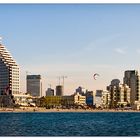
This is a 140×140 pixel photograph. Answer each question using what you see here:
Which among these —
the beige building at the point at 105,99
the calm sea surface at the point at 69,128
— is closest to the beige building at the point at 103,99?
the beige building at the point at 105,99

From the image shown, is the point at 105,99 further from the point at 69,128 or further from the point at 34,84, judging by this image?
the point at 69,128

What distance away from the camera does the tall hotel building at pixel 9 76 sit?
136m

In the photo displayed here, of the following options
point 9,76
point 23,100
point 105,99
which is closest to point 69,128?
point 23,100

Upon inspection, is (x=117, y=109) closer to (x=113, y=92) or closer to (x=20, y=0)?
(x=113, y=92)

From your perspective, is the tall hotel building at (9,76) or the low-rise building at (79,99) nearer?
the tall hotel building at (9,76)

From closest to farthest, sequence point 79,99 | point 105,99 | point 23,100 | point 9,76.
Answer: point 23,100
point 9,76
point 79,99
point 105,99

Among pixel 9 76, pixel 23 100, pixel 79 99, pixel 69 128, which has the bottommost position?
pixel 69 128

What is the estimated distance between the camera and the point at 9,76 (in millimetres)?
137625

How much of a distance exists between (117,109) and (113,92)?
9.09 m

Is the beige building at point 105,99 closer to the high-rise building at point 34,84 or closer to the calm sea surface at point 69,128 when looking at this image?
the high-rise building at point 34,84

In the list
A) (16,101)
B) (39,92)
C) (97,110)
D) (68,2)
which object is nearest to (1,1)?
(68,2)

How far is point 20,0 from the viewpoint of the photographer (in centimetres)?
2812

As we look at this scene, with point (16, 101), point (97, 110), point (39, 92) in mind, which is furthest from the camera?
point (39, 92)

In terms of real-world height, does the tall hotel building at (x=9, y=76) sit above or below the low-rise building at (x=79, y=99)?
above
